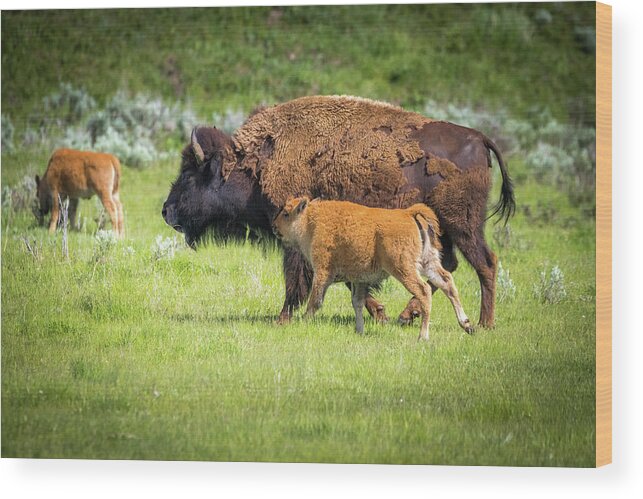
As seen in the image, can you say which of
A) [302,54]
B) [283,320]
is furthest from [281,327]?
[302,54]

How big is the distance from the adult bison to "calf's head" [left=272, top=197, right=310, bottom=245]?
0.16m

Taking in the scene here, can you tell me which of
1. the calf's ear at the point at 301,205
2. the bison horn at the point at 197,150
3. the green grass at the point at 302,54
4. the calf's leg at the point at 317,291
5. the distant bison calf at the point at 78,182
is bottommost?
the calf's leg at the point at 317,291

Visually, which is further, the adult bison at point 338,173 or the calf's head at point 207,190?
the calf's head at point 207,190

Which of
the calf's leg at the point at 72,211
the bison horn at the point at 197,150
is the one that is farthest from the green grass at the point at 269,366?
the bison horn at the point at 197,150

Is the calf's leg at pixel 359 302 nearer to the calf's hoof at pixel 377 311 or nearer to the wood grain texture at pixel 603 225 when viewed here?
the calf's hoof at pixel 377 311

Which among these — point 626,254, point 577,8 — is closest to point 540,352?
point 626,254

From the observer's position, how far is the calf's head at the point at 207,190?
9352 millimetres

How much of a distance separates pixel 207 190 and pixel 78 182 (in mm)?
1043

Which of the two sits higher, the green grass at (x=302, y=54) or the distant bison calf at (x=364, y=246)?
the green grass at (x=302, y=54)

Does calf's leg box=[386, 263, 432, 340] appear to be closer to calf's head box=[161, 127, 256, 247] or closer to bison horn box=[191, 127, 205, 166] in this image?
calf's head box=[161, 127, 256, 247]

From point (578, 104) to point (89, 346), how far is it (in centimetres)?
367

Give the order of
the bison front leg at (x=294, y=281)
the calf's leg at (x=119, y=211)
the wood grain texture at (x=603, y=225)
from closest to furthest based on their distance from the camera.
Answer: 1. the wood grain texture at (x=603, y=225)
2. the bison front leg at (x=294, y=281)
3. the calf's leg at (x=119, y=211)

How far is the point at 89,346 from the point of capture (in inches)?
343

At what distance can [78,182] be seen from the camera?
972 cm
